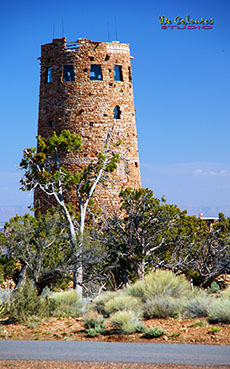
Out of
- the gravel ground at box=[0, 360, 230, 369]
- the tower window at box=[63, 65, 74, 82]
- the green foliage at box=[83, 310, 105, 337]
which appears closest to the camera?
the gravel ground at box=[0, 360, 230, 369]

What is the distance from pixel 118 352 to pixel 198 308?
460 cm

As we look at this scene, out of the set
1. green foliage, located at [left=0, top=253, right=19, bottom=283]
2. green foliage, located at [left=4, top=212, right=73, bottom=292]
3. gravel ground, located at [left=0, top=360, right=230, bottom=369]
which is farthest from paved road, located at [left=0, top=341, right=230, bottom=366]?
green foliage, located at [left=0, top=253, right=19, bottom=283]

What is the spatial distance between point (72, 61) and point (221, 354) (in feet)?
82.3

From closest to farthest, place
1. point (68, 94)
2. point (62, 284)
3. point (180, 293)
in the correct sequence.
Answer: point (180, 293) → point (62, 284) → point (68, 94)

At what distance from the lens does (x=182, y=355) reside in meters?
13.4

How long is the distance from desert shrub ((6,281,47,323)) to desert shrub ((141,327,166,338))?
4345 millimetres

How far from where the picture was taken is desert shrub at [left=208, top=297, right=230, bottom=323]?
16.3m

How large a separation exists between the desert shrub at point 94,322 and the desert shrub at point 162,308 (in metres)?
1.53

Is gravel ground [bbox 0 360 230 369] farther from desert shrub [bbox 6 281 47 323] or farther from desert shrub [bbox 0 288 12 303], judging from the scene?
desert shrub [bbox 0 288 12 303]

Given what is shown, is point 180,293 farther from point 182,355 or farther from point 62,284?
point 62,284

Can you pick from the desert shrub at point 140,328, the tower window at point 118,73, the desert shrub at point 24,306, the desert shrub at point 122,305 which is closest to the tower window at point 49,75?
the tower window at point 118,73

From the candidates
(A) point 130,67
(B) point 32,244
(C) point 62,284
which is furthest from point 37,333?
(A) point 130,67

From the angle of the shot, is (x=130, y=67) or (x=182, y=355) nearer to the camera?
(x=182, y=355)

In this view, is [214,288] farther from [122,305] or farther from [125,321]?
[125,321]
